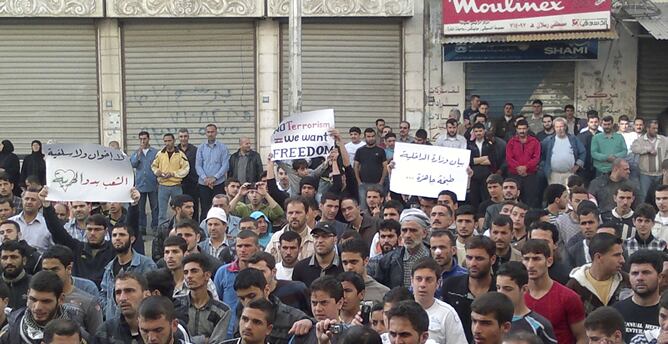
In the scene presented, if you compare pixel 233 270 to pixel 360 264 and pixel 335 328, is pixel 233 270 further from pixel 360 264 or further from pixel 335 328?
pixel 335 328

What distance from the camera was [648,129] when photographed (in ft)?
54.3

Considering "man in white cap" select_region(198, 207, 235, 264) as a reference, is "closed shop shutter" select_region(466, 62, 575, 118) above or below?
above

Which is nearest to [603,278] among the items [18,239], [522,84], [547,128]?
[18,239]

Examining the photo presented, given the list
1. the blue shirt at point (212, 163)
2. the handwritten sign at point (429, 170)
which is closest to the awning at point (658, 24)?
the handwritten sign at point (429, 170)

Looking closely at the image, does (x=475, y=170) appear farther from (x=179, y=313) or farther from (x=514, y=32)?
(x=179, y=313)

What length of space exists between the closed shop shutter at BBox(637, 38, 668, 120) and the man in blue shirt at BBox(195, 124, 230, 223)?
7784mm

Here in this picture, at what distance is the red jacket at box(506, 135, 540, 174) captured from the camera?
1605 centimetres

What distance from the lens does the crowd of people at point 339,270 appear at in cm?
675

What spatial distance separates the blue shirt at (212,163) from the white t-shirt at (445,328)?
10.4 m

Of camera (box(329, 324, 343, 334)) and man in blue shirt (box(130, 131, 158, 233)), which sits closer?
camera (box(329, 324, 343, 334))

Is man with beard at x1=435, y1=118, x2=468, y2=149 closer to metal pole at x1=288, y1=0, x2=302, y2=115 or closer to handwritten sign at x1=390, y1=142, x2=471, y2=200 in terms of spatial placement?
metal pole at x1=288, y1=0, x2=302, y2=115

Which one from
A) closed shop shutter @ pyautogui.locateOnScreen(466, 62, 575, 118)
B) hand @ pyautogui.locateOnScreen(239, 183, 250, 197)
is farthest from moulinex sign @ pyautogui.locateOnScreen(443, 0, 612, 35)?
hand @ pyautogui.locateOnScreen(239, 183, 250, 197)

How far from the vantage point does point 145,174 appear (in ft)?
57.6

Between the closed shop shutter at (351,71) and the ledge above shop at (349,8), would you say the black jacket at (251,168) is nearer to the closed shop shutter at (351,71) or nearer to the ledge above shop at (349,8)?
the closed shop shutter at (351,71)
